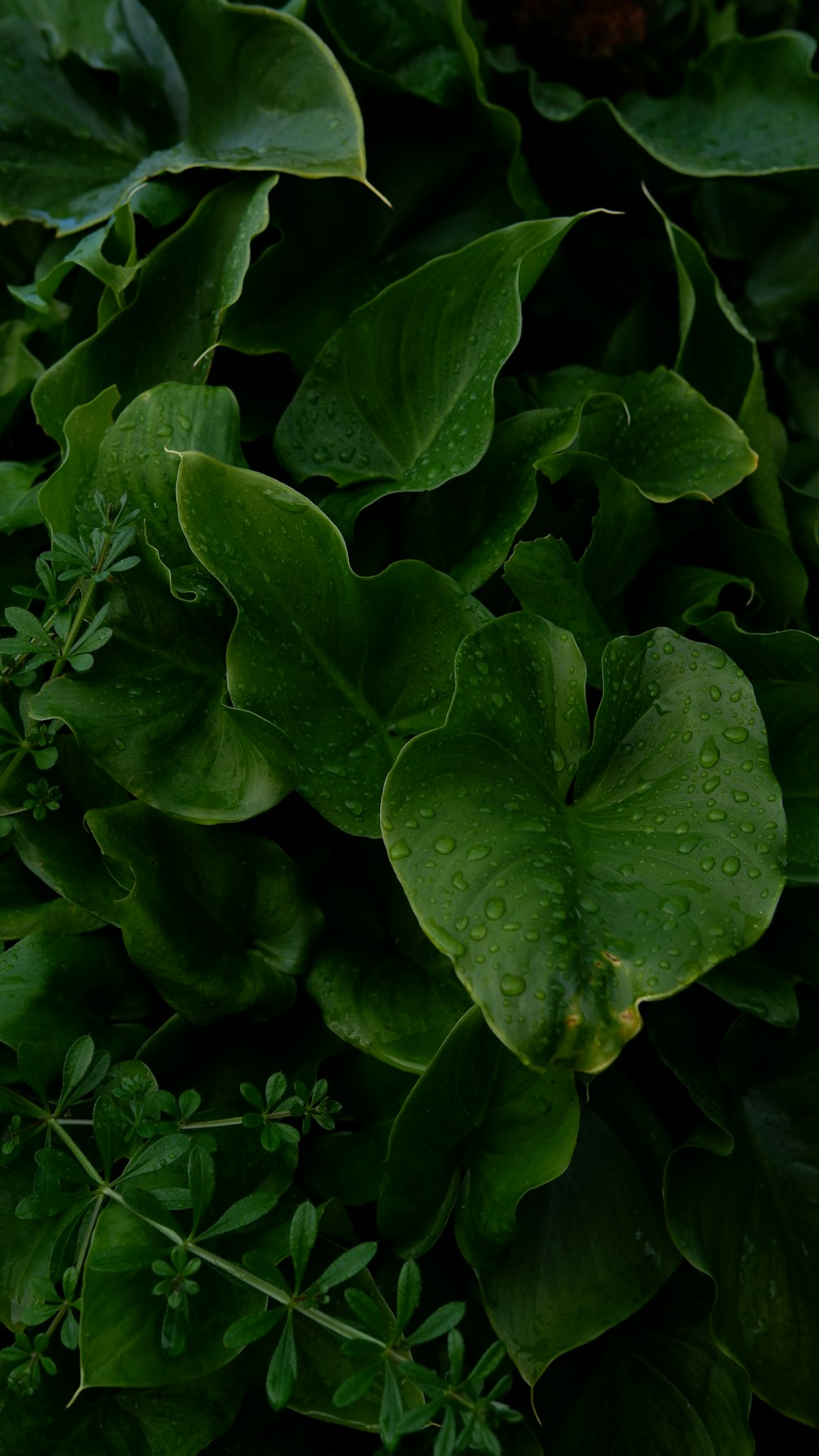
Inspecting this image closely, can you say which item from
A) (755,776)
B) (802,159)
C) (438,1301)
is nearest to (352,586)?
(755,776)

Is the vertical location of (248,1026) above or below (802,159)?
below

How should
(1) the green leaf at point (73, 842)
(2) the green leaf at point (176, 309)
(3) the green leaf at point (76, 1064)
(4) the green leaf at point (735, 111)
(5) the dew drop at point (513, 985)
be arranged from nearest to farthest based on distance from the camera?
(5) the dew drop at point (513, 985), (3) the green leaf at point (76, 1064), (1) the green leaf at point (73, 842), (2) the green leaf at point (176, 309), (4) the green leaf at point (735, 111)

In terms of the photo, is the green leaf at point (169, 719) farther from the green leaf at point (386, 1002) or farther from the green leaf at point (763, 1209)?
the green leaf at point (763, 1209)

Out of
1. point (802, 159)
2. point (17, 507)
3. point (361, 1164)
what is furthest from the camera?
point (802, 159)

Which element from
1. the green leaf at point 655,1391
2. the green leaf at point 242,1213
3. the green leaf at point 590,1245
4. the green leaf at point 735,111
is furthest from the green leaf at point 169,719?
the green leaf at point 735,111

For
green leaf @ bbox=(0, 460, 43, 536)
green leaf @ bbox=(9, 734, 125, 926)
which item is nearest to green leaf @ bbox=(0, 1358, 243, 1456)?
green leaf @ bbox=(9, 734, 125, 926)

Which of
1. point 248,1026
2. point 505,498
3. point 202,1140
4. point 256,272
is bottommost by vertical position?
point 248,1026

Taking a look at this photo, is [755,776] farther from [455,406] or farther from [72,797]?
[72,797]
